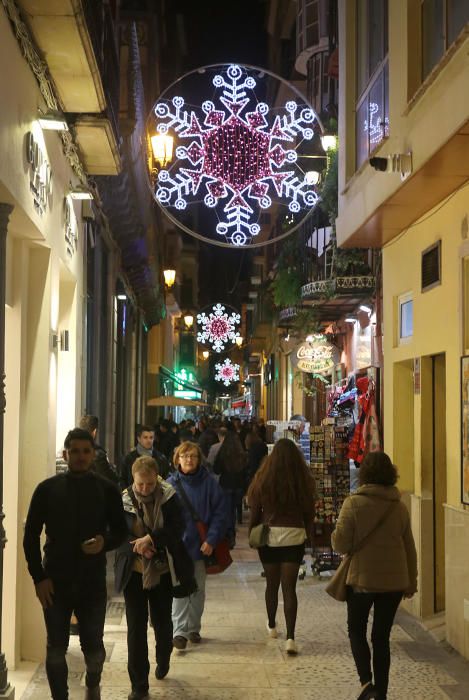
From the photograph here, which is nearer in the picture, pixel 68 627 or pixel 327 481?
pixel 68 627

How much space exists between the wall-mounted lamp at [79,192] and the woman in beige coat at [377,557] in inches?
205

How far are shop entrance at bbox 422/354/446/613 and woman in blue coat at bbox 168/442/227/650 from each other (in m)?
2.89

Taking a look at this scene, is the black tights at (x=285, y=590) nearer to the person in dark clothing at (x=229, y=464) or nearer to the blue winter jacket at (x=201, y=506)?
the blue winter jacket at (x=201, y=506)

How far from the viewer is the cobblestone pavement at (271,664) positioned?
25.0ft

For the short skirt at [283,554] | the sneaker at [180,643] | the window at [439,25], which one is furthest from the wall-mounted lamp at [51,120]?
the sneaker at [180,643]

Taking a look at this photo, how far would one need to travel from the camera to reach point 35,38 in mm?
7848

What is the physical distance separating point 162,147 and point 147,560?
690 centimetres

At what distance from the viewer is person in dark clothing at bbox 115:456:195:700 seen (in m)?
7.39

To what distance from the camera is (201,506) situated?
9.00m

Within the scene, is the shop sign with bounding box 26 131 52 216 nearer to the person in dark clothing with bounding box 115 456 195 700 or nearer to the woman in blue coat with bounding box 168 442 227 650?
the person in dark clothing with bounding box 115 456 195 700

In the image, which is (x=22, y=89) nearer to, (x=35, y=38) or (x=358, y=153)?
(x=35, y=38)

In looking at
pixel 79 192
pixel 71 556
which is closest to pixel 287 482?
pixel 71 556

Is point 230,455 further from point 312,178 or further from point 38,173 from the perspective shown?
point 38,173

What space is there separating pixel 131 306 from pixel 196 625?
51.1 feet
